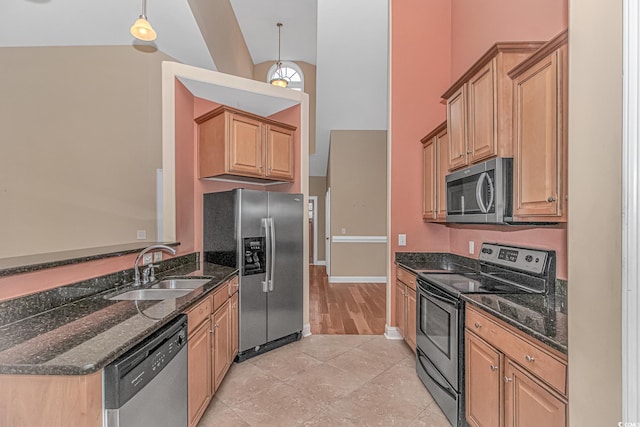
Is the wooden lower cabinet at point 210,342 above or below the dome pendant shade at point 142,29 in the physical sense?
below

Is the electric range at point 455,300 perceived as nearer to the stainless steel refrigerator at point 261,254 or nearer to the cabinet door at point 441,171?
the cabinet door at point 441,171

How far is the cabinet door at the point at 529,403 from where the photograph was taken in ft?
4.23

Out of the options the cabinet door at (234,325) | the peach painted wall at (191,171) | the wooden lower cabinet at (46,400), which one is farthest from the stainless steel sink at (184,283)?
the wooden lower cabinet at (46,400)

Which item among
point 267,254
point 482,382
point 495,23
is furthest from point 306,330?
point 495,23

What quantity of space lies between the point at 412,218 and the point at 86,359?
3279mm

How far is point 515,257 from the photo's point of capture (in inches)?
88.8

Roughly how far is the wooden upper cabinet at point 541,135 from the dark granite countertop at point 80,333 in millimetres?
2125

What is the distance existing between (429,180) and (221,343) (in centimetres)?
266

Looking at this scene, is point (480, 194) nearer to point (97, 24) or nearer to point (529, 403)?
point (529, 403)

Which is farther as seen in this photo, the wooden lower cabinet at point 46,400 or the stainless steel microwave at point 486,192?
the stainless steel microwave at point 486,192

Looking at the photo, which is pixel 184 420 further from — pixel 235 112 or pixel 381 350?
pixel 235 112

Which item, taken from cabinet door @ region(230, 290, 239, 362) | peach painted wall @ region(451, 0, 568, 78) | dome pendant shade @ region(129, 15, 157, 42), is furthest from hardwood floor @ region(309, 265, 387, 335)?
dome pendant shade @ region(129, 15, 157, 42)

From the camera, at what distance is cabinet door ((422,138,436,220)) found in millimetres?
3326

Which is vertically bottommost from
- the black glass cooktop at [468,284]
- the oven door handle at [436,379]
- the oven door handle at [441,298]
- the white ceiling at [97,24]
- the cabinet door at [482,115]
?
the oven door handle at [436,379]
